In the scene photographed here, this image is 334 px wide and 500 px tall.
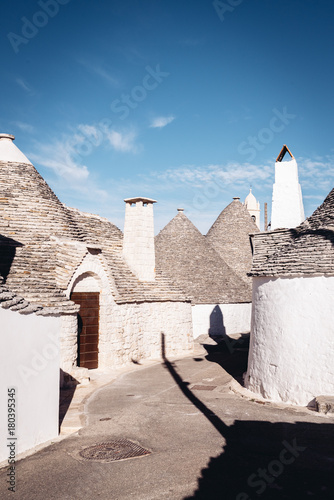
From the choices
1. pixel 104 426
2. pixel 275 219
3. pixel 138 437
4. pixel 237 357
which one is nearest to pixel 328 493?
pixel 138 437

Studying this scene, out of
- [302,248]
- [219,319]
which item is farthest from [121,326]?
[219,319]

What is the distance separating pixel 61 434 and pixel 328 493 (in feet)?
16.0

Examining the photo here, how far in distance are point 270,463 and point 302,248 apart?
5754 mm

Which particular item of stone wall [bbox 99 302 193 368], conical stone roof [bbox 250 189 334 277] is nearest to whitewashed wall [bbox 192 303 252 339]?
stone wall [bbox 99 302 193 368]

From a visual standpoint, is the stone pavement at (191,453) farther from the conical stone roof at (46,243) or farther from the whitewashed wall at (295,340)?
the conical stone roof at (46,243)

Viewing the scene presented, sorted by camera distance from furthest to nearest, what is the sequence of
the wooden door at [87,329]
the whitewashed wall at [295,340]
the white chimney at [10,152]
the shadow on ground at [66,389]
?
the white chimney at [10,152]
the wooden door at [87,329]
the shadow on ground at [66,389]
the whitewashed wall at [295,340]

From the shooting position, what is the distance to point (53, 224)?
16.2 meters

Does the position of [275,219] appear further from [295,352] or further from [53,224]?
[53,224]

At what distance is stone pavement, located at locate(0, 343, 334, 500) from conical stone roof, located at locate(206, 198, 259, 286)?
19661 mm

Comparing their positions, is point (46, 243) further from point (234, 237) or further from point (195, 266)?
point (234, 237)

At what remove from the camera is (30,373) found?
7.12 m

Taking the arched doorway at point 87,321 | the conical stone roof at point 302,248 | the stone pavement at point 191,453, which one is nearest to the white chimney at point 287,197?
the conical stone roof at point 302,248

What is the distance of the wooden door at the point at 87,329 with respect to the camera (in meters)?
15.0

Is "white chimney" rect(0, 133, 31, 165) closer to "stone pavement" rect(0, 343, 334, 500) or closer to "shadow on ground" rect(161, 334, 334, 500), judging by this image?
"stone pavement" rect(0, 343, 334, 500)
